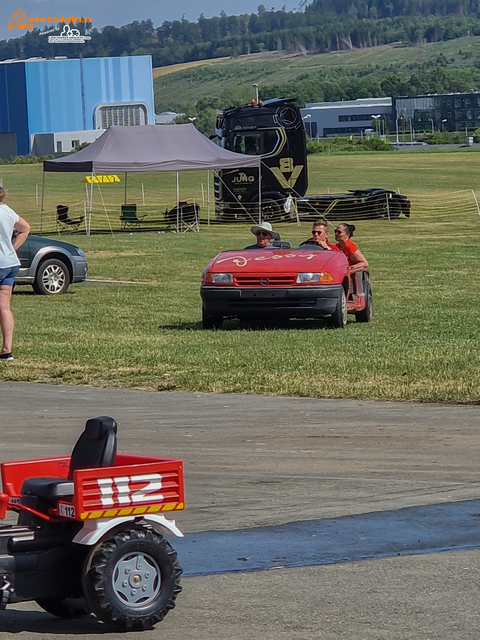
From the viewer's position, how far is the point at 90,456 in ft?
15.4

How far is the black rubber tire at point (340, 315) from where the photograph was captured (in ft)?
48.0

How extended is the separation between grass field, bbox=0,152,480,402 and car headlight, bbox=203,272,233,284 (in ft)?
2.21

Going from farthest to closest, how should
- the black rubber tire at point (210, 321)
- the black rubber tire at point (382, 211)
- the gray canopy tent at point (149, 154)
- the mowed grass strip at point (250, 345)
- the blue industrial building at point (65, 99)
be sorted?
the blue industrial building at point (65, 99) < the black rubber tire at point (382, 211) < the gray canopy tent at point (149, 154) < the black rubber tire at point (210, 321) < the mowed grass strip at point (250, 345)

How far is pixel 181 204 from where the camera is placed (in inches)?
1604

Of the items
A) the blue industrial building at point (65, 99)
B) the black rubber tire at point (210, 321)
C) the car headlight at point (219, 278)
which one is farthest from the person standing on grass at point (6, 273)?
the blue industrial building at point (65, 99)

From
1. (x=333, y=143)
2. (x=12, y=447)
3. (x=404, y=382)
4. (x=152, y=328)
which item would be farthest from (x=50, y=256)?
(x=333, y=143)

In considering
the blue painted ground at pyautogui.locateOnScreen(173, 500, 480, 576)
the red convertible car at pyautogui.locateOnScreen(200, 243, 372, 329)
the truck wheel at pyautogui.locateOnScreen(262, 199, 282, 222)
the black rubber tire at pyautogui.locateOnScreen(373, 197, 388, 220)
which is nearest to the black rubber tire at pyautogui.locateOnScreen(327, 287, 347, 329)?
the red convertible car at pyautogui.locateOnScreen(200, 243, 372, 329)

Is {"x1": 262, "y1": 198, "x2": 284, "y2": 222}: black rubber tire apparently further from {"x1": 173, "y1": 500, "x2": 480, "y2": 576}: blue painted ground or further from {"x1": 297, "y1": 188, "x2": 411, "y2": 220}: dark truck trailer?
{"x1": 173, "y1": 500, "x2": 480, "y2": 576}: blue painted ground

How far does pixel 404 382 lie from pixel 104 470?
6.38 metres

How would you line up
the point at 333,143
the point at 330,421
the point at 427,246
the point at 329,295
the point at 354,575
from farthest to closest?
the point at 333,143 < the point at 427,246 < the point at 329,295 < the point at 330,421 < the point at 354,575

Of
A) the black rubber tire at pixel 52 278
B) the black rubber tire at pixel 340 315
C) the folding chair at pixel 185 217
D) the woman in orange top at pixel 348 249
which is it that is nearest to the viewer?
the black rubber tire at pixel 340 315

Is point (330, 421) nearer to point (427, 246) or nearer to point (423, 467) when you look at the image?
point (423, 467)

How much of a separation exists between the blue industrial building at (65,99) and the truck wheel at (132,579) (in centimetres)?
12284

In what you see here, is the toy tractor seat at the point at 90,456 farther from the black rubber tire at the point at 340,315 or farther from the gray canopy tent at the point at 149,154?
the gray canopy tent at the point at 149,154
